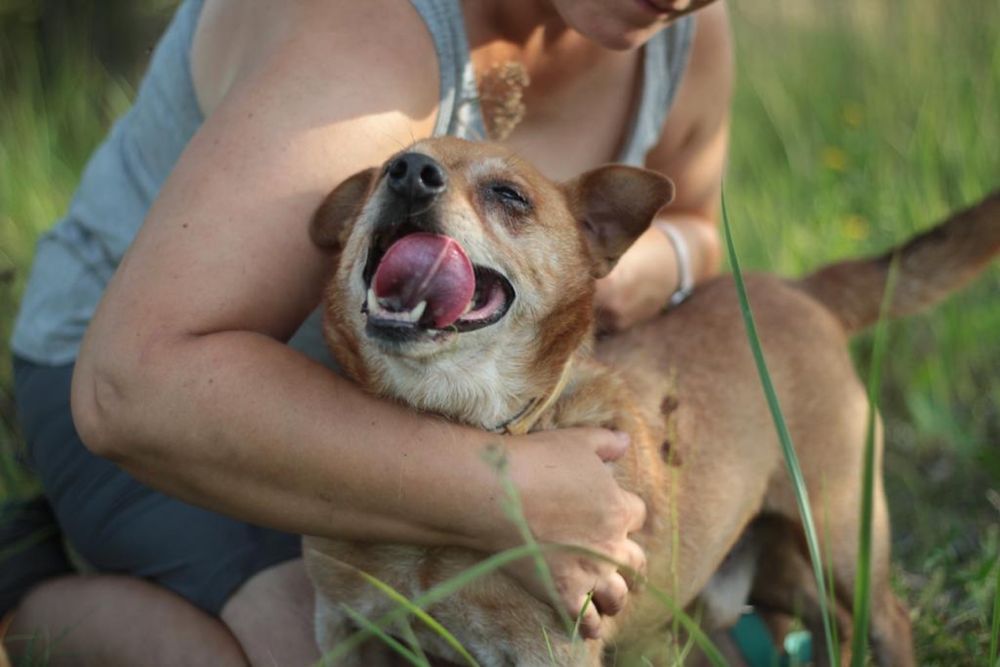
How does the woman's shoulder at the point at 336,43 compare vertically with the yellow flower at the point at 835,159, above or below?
above

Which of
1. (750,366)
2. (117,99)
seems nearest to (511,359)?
(750,366)

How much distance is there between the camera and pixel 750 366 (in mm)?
2840

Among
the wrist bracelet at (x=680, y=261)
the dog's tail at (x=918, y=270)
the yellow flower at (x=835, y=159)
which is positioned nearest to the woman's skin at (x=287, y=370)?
the wrist bracelet at (x=680, y=261)

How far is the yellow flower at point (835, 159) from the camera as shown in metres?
4.87

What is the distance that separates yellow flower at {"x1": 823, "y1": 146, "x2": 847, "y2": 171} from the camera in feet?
16.0

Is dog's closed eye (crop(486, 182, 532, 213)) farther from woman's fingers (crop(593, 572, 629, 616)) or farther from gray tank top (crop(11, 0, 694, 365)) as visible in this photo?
woman's fingers (crop(593, 572, 629, 616))

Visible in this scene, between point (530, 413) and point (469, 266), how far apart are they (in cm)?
40

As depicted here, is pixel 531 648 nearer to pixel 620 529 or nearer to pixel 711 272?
pixel 620 529

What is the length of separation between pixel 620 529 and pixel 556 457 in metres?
0.19

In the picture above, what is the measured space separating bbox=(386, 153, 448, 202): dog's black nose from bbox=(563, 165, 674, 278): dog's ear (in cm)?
46

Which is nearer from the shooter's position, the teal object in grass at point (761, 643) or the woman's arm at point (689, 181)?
the woman's arm at point (689, 181)

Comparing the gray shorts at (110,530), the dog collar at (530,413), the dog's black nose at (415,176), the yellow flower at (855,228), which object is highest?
the dog's black nose at (415,176)

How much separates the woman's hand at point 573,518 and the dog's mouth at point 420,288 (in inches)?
11.6

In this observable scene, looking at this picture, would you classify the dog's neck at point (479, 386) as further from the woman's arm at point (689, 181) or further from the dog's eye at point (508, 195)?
the woman's arm at point (689, 181)
